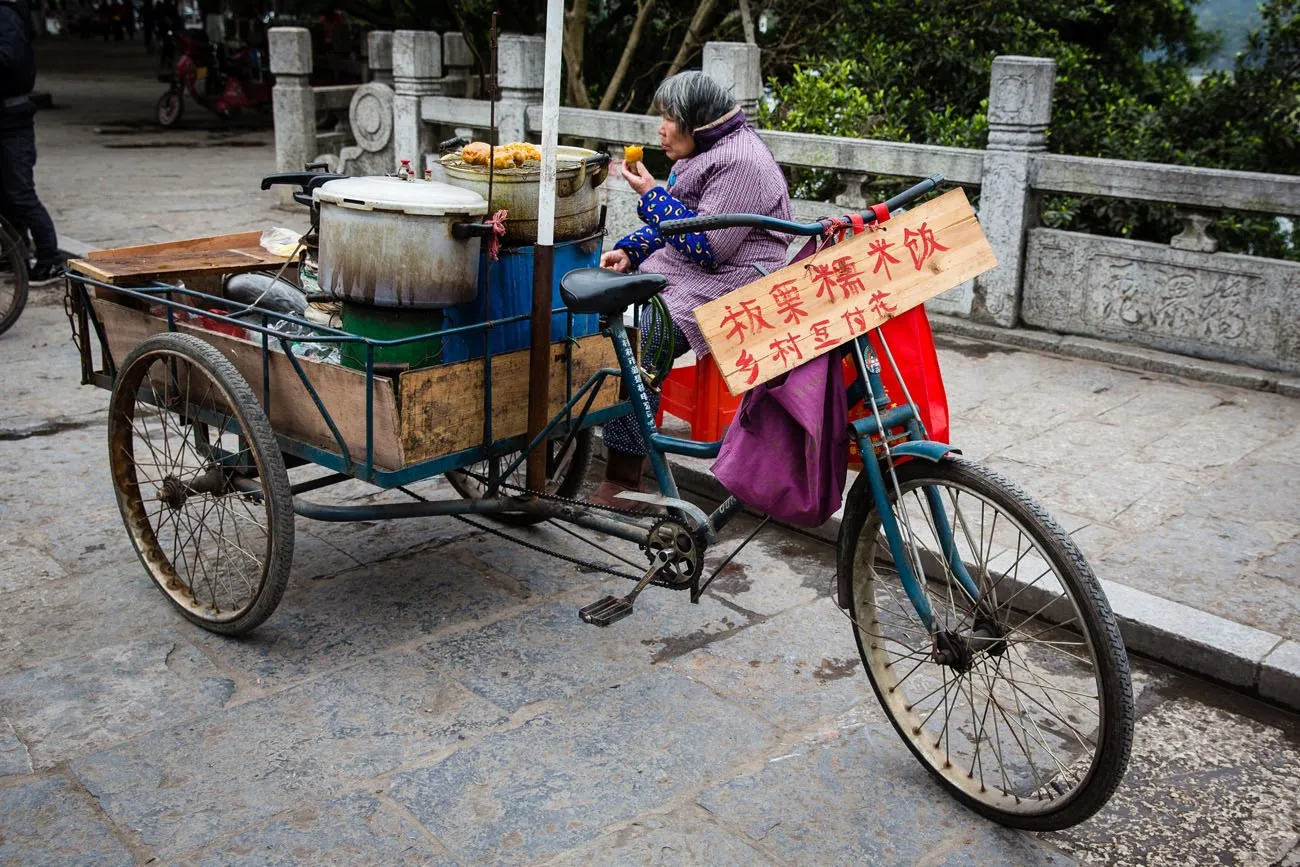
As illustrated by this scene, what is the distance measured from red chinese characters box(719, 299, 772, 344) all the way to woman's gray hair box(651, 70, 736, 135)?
129 centimetres

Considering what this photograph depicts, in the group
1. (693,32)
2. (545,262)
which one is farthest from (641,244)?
(693,32)

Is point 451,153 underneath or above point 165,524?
above

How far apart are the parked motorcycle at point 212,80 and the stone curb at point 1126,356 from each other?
570 inches

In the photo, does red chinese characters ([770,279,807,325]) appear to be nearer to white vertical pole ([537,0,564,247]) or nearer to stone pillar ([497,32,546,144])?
white vertical pole ([537,0,564,247])

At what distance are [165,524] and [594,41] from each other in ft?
29.8

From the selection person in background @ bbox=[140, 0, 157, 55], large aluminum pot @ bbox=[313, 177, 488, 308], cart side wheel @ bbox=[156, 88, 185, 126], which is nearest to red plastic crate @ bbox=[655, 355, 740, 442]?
large aluminum pot @ bbox=[313, 177, 488, 308]

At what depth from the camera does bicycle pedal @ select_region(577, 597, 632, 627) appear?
354 centimetres

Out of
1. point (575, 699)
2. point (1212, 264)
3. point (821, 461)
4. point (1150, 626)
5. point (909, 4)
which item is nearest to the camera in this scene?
point (821, 461)

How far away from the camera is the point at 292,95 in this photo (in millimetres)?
11328

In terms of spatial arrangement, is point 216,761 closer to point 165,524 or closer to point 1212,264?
point 165,524

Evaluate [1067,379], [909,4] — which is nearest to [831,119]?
[909,4]

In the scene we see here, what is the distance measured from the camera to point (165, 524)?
4.61 meters

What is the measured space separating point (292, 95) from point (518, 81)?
3353mm

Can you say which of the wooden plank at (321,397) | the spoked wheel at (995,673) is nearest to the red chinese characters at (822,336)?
the spoked wheel at (995,673)
